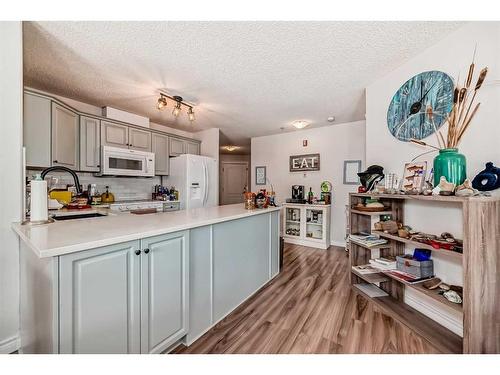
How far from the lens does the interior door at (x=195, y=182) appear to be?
365cm

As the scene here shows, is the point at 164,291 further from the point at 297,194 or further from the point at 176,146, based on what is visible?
the point at 297,194

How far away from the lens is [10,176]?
1.39 meters

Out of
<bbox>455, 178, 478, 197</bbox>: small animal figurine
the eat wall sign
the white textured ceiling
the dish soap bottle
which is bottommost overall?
the dish soap bottle

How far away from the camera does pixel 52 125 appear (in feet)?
7.60

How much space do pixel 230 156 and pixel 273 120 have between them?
3.84 metres

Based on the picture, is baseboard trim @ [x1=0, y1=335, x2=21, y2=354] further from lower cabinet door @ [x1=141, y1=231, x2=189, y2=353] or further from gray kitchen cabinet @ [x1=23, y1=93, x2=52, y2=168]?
gray kitchen cabinet @ [x1=23, y1=93, x2=52, y2=168]

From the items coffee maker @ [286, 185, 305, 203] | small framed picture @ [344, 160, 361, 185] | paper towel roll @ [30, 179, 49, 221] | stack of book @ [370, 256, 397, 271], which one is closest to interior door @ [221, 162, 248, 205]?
coffee maker @ [286, 185, 305, 203]

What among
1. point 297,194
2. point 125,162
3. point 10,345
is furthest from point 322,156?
point 10,345

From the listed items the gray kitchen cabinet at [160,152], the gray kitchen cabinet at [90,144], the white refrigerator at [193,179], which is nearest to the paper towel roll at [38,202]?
the gray kitchen cabinet at [90,144]

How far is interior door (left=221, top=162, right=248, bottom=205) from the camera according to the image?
7082 millimetres

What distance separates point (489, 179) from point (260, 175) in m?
3.92

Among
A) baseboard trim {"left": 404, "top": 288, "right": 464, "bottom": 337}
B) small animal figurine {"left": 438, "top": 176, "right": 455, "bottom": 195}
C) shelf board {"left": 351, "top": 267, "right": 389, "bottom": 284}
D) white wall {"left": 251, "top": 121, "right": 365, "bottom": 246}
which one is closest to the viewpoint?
small animal figurine {"left": 438, "top": 176, "right": 455, "bottom": 195}

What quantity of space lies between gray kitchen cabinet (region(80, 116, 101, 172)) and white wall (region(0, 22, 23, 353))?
1491mm

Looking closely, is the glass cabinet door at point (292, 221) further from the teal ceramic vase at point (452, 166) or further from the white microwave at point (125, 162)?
the teal ceramic vase at point (452, 166)
